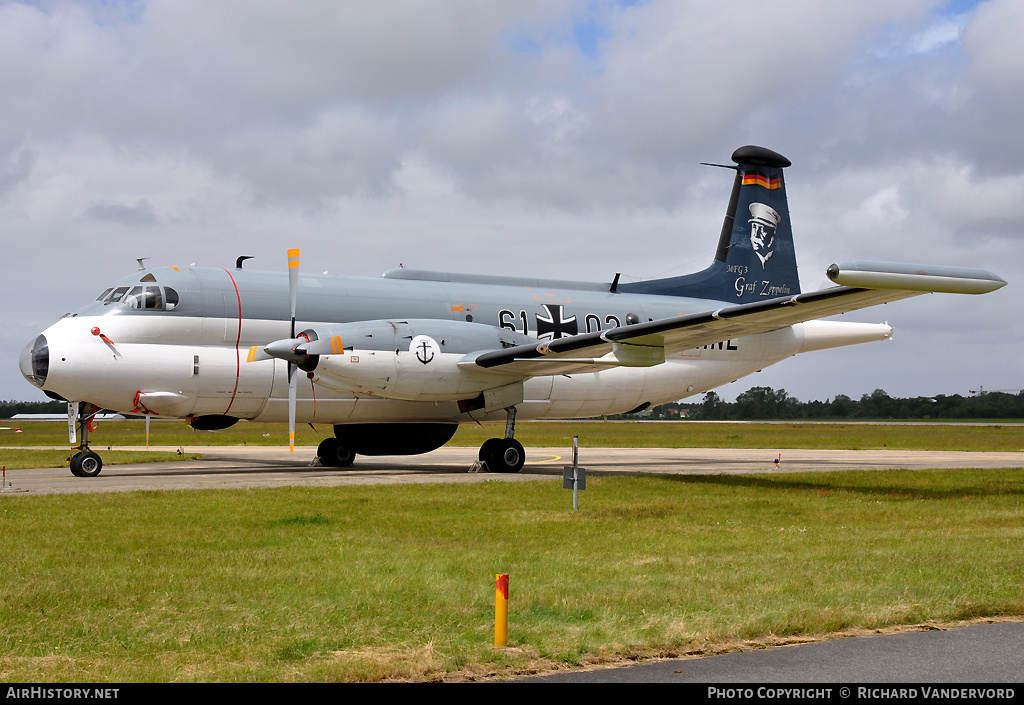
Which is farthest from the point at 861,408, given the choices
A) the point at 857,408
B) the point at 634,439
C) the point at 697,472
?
the point at 697,472

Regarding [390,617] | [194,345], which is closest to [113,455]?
[194,345]

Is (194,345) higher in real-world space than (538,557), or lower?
higher

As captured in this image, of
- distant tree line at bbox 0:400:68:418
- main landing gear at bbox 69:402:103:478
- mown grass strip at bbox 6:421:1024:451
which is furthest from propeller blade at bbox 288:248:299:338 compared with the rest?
distant tree line at bbox 0:400:68:418

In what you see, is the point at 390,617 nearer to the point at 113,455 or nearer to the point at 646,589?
the point at 646,589

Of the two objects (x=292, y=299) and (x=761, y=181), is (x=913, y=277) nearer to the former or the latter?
(x=292, y=299)

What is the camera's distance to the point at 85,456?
21344 mm

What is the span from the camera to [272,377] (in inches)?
883

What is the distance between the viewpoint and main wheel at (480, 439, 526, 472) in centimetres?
2339

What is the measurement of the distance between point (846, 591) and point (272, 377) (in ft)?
54.1

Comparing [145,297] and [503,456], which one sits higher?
[145,297]

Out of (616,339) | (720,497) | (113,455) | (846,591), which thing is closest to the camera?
(846,591)

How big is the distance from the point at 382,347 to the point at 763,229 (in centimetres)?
1586

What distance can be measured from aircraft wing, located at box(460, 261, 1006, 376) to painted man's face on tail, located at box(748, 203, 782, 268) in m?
9.65

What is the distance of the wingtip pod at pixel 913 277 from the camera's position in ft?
50.6
